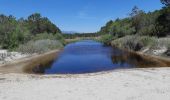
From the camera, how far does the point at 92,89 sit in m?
16.2

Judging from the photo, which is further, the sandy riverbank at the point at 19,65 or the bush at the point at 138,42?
the bush at the point at 138,42

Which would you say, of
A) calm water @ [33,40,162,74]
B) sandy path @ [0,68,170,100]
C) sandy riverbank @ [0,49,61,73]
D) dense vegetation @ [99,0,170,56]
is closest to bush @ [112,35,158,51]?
dense vegetation @ [99,0,170,56]

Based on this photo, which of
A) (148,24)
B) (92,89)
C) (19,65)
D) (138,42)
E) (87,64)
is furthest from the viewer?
(148,24)

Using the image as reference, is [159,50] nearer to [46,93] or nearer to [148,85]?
[148,85]

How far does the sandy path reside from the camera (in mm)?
14477

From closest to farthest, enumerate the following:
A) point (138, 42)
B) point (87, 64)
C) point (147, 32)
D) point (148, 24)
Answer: point (87, 64) < point (138, 42) < point (147, 32) < point (148, 24)

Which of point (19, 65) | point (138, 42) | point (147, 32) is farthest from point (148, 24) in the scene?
point (19, 65)

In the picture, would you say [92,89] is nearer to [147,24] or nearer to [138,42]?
[138,42]

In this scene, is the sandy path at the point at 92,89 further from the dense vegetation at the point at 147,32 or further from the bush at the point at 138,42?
the bush at the point at 138,42

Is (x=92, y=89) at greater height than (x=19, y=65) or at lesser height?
greater

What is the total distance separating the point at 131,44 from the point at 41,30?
1949 inches

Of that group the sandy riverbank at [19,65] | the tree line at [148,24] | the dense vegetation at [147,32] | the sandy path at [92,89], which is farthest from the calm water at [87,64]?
the tree line at [148,24]

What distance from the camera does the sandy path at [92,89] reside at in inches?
570

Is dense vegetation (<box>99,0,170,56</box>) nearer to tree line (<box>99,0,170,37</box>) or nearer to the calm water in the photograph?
tree line (<box>99,0,170,37</box>)
